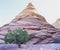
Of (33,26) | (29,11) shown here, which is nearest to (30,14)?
(29,11)

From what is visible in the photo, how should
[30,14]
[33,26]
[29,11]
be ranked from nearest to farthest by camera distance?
[33,26] → [30,14] → [29,11]

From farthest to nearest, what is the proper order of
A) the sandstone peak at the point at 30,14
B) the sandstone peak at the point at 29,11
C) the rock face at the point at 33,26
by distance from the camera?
the sandstone peak at the point at 29,11 < the sandstone peak at the point at 30,14 < the rock face at the point at 33,26

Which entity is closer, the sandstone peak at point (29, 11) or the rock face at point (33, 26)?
the rock face at point (33, 26)

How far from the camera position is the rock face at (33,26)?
147ft

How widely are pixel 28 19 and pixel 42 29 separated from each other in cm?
421

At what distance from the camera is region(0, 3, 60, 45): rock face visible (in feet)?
147

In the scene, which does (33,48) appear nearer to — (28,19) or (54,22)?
(28,19)

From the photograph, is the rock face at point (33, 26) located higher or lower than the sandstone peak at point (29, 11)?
lower

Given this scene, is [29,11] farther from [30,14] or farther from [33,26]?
[33,26]

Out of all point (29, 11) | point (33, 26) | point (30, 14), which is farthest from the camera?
point (29, 11)

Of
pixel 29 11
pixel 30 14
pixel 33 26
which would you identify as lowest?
pixel 33 26

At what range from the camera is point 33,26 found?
48.2 metres

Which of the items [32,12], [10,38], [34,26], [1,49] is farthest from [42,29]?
[1,49]

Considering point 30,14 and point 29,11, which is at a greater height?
point 29,11
